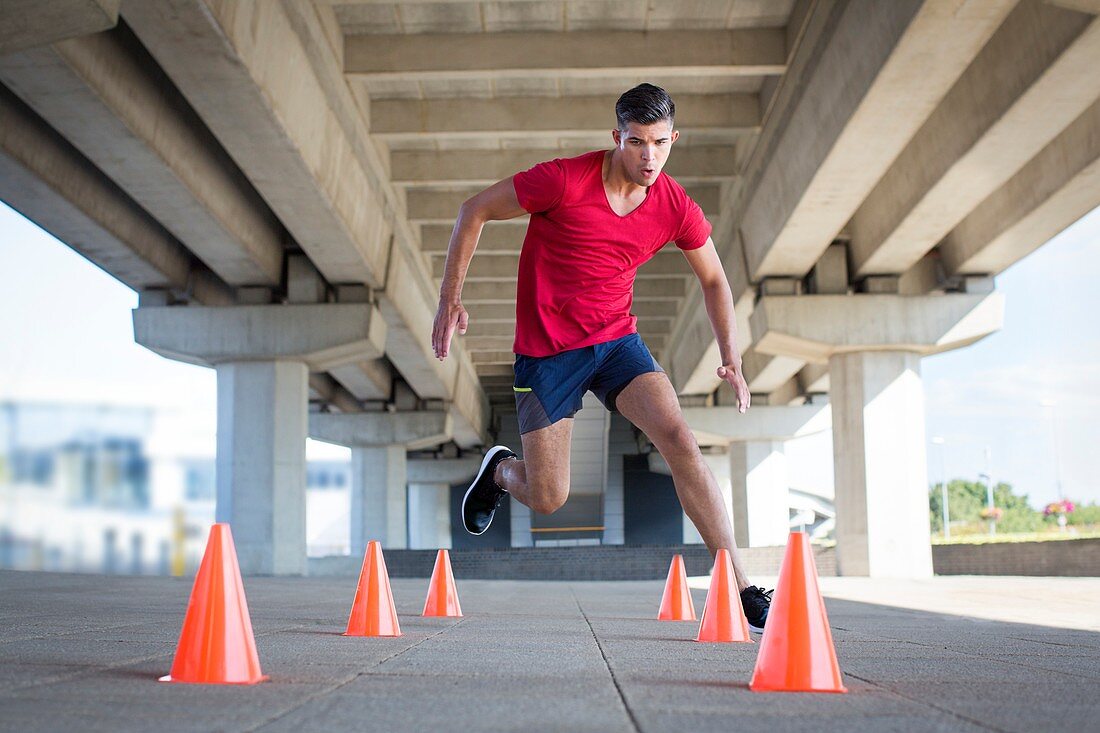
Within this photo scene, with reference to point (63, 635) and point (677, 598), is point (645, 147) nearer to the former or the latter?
point (63, 635)

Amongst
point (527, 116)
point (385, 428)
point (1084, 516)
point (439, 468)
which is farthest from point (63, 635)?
point (1084, 516)

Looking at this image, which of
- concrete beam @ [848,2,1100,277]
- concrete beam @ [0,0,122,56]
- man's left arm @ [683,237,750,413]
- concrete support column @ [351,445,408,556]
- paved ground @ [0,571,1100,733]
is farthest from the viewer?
concrete support column @ [351,445,408,556]

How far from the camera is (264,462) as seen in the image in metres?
24.4

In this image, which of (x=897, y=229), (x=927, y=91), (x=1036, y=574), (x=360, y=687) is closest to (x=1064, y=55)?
(x=927, y=91)

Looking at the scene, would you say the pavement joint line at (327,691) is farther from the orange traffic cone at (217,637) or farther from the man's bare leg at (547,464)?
the man's bare leg at (547,464)

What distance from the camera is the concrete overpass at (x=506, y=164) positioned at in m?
13.4

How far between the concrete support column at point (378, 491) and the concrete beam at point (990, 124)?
26.7 m

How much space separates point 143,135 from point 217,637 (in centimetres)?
1267

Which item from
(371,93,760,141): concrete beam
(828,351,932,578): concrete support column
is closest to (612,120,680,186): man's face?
(371,93,760,141): concrete beam

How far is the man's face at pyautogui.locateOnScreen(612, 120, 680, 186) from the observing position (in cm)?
519

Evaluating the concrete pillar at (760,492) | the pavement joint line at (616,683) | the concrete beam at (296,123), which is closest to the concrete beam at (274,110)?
the concrete beam at (296,123)

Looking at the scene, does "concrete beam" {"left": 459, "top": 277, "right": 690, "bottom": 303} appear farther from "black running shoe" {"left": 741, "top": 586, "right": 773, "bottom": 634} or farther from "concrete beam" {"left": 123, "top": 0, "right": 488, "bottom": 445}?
"black running shoe" {"left": 741, "top": 586, "right": 773, "bottom": 634}

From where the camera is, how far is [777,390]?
44.9 meters

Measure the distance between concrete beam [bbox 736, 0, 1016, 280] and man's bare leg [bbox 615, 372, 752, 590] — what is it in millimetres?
7770
